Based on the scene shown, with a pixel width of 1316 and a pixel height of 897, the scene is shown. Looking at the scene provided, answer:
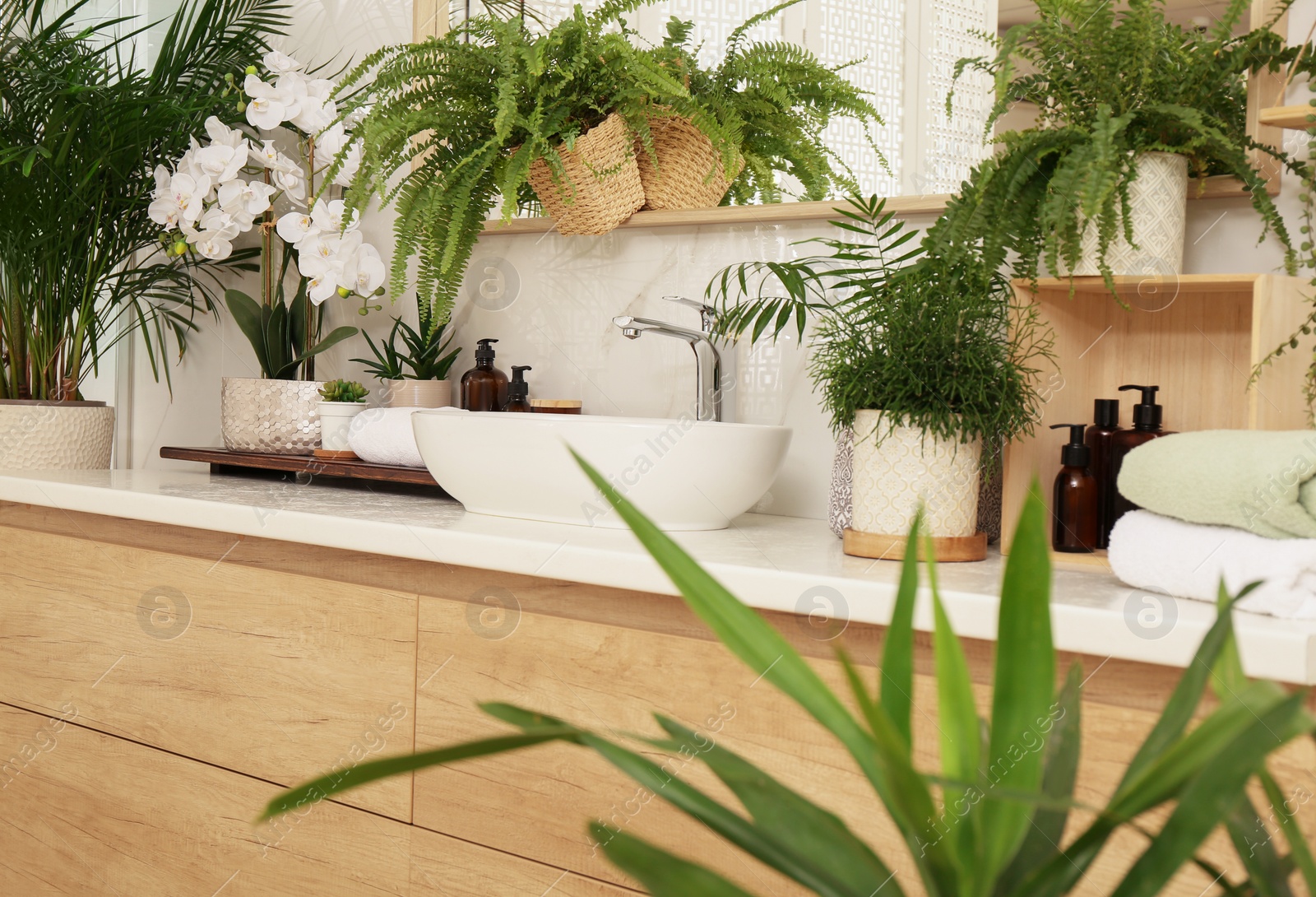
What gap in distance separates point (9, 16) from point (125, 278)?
0.43 m

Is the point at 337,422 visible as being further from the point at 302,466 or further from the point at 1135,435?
the point at 1135,435

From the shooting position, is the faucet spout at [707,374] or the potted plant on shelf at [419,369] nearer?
the faucet spout at [707,374]

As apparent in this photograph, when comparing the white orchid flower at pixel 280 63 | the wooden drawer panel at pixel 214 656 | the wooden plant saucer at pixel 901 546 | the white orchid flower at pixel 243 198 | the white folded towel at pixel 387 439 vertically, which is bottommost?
the wooden drawer panel at pixel 214 656

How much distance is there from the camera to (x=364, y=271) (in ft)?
5.00

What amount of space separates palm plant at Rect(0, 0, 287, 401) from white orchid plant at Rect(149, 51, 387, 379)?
0.21ft

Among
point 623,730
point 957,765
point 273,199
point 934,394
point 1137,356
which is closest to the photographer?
point 957,765

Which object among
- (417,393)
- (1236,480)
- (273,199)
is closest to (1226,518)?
(1236,480)

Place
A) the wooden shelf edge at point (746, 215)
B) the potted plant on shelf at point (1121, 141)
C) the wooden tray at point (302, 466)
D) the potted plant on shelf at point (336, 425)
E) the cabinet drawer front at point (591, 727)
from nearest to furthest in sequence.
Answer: the cabinet drawer front at point (591, 727), the potted plant on shelf at point (1121, 141), the wooden shelf edge at point (746, 215), the wooden tray at point (302, 466), the potted plant on shelf at point (336, 425)

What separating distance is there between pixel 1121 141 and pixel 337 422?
0.99 m

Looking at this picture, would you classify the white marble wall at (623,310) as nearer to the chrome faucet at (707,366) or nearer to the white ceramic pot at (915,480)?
the chrome faucet at (707,366)

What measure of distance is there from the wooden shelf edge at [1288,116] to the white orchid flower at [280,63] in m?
1.26

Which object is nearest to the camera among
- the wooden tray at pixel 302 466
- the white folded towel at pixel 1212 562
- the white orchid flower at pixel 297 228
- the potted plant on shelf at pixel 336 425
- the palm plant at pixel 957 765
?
the palm plant at pixel 957 765

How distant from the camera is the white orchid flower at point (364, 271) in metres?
1.51

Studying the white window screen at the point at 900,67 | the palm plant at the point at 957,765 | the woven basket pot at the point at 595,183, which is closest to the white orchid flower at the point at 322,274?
the woven basket pot at the point at 595,183
